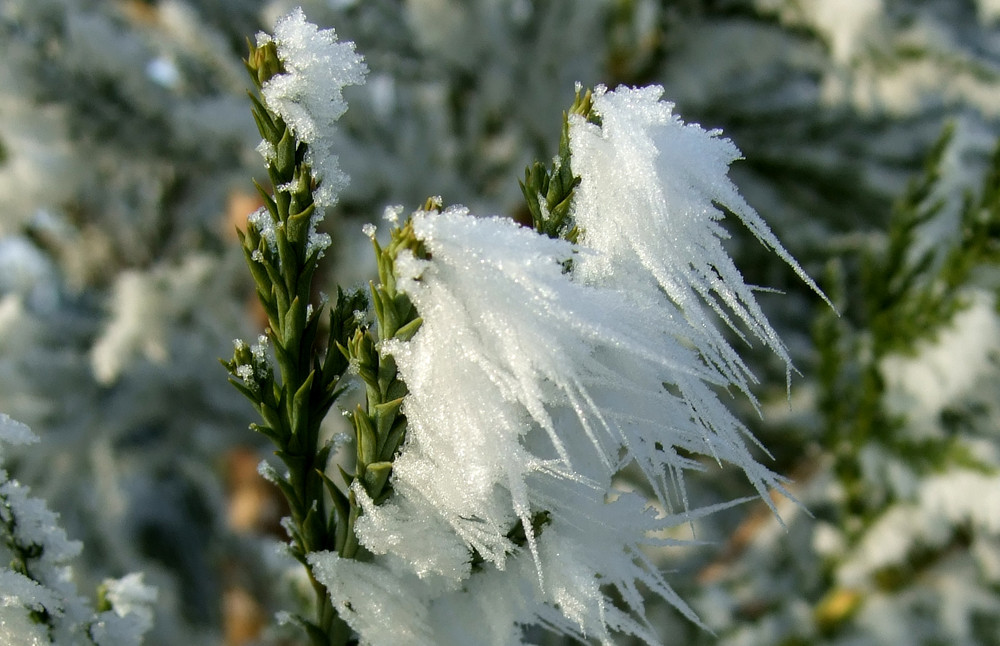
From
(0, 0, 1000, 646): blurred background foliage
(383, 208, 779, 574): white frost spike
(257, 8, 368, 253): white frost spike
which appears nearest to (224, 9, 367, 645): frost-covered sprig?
(257, 8, 368, 253): white frost spike

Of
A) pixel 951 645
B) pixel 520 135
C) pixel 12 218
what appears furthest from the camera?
pixel 520 135

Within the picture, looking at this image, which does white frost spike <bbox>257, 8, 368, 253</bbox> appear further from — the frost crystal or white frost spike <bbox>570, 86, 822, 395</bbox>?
white frost spike <bbox>570, 86, 822, 395</bbox>

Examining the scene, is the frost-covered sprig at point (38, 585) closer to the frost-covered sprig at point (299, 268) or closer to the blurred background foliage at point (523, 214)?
the frost-covered sprig at point (299, 268)

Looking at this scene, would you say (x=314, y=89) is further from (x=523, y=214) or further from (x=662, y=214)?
(x=523, y=214)

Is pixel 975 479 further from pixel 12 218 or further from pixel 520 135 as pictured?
pixel 12 218

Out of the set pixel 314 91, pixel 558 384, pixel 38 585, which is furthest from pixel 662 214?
pixel 38 585

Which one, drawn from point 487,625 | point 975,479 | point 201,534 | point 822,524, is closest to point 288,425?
point 487,625
